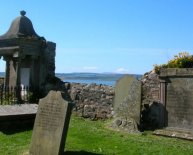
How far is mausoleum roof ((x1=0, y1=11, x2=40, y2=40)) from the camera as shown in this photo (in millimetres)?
16656

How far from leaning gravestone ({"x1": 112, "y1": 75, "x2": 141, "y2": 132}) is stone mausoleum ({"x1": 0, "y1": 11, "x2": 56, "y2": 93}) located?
5078mm

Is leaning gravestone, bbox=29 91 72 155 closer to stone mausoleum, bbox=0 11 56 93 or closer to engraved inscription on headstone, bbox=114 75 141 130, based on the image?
engraved inscription on headstone, bbox=114 75 141 130

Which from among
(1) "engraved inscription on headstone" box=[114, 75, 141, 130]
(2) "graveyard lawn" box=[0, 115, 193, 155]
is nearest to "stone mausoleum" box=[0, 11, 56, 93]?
(1) "engraved inscription on headstone" box=[114, 75, 141, 130]

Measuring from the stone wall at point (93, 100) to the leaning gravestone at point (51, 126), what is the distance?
5.32 metres

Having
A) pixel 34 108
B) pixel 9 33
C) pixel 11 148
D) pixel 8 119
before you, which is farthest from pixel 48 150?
pixel 9 33

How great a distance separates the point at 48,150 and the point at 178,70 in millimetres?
4734

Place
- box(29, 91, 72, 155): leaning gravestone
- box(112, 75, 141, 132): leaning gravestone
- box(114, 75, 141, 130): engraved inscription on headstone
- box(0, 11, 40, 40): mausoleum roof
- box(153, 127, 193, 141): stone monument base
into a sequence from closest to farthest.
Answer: box(29, 91, 72, 155): leaning gravestone < box(153, 127, 193, 141): stone monument base < box(112, 75, 141, 132): leaning gravestone < box(114, 75, 141, 130): engraved inscription on headstone < box(0, 11, 40, 40): mausoleum roof

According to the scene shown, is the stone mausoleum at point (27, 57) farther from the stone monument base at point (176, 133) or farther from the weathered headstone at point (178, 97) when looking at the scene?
the stone monument base at point (176, 133)

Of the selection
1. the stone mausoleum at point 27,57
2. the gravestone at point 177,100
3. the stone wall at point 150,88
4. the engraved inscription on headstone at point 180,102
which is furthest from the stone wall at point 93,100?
the engraved inscription on headstone at point 180,102

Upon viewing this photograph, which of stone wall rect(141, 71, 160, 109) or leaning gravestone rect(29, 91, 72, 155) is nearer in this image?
leaning gravestone rect(29, 91, 72, 155)

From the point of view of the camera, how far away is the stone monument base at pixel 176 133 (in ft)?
33.6

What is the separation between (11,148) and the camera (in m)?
8.91

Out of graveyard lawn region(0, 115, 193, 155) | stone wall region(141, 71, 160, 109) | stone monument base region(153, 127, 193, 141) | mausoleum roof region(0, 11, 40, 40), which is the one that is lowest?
graveyard lawn region(0, 115, 193, 155)

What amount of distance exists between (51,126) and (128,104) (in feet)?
14.4
